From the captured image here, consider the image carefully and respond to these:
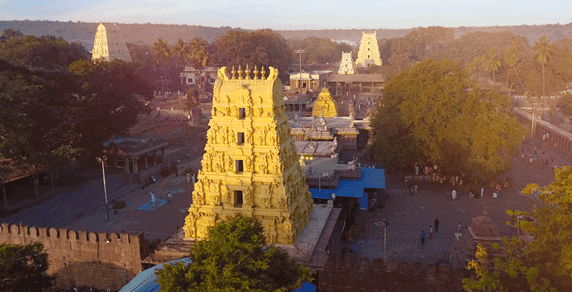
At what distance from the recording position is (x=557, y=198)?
538 inches

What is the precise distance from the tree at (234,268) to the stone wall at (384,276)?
4.16m

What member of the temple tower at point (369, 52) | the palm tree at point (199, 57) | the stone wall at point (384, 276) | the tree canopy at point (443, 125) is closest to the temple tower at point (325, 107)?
the tree canopy at point (443, 125)

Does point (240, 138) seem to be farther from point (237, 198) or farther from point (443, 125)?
point (443, 125)

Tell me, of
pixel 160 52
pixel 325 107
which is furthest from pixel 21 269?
pixel 160 52

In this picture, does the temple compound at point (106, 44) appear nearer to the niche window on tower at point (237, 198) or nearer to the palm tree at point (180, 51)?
the palm tree at point (180, 51)

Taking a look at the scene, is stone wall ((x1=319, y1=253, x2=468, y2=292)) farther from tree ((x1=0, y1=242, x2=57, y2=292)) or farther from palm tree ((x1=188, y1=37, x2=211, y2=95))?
palm tree ((x1=188, y1=37, x2=211, y2=95))

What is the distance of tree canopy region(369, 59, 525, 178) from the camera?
1160 inches

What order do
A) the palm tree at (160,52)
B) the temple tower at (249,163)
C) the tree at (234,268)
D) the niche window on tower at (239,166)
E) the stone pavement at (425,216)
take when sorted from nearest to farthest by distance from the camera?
the tree at (234,268) < the temple tower at (249,163) < the niche window on tower at (239,166) < the stone pavement at (425,216) < the palm tree at (160,52)

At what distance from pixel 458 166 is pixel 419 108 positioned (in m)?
4.92

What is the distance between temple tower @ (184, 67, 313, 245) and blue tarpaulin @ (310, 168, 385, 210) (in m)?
6.18

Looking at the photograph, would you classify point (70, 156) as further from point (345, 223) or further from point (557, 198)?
point (557, 198)

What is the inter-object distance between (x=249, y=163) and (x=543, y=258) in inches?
439

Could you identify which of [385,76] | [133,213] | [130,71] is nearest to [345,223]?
[133,213]

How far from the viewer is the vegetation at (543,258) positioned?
12.4 meters
